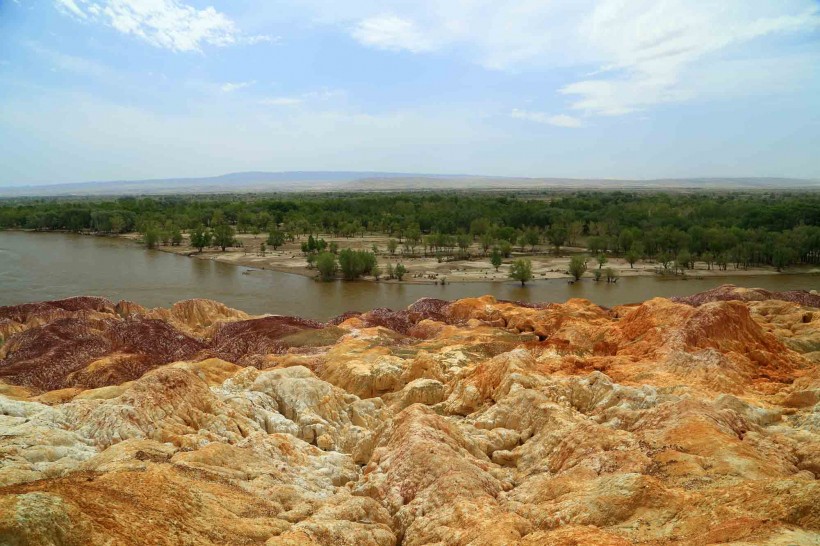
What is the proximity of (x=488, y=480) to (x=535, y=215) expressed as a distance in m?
86.0

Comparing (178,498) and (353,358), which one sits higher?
(178,498)

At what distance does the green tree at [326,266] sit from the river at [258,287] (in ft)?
5.25

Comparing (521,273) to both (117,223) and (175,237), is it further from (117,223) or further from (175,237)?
(117,223)

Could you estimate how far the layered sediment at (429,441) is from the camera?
8.27 meters

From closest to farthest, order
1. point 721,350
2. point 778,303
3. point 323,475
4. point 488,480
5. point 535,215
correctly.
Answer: point 488,480 → point 323,475 → point 721,350 → point 778,303 → point 535,215

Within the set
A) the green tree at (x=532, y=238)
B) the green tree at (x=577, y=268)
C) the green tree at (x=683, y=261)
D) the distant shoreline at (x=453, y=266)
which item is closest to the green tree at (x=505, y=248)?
the distant shoreline at (x=453, y=266)

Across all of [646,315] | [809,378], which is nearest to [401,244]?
[646,315]

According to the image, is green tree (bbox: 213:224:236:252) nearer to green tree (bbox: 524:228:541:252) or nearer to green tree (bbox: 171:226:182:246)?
green tree (bbox: 171:226:182:246)

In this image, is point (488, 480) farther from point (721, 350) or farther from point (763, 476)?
point (721, 350)

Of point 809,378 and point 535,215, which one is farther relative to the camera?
point 535,215

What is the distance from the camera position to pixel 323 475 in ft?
41.1

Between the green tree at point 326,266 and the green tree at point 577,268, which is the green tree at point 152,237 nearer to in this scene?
the green tree at point 326,266

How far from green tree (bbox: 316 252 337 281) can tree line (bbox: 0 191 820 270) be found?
24.6 ft

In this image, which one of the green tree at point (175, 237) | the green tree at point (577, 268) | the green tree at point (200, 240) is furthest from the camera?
the green tree at point (175, 237)
